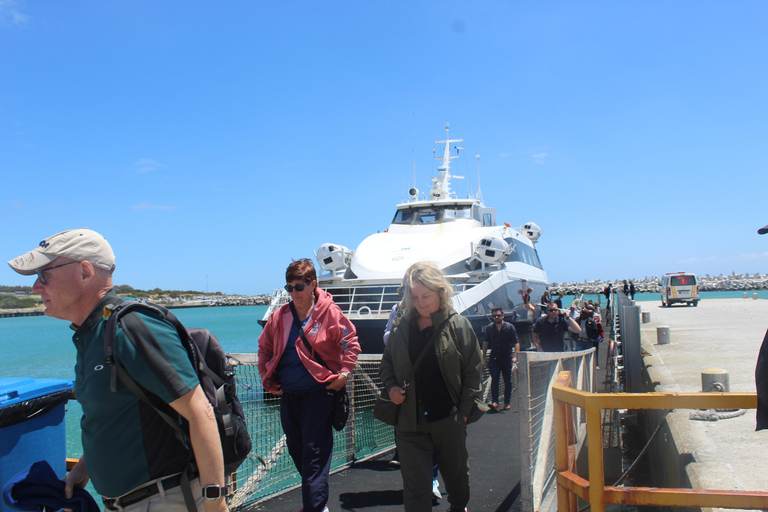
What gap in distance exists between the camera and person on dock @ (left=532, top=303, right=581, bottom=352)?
9148 millimetres

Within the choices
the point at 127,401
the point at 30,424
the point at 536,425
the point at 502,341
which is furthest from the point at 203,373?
the point at 502,341

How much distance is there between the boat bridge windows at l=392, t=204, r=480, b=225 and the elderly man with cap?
49.0 ft

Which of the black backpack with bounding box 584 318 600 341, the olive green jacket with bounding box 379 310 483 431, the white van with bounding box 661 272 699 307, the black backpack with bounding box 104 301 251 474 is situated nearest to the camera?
the black backpack with bounding box 104 301 251 474

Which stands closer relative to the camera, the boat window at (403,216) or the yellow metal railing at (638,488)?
the yellow metal railing at (638,488)

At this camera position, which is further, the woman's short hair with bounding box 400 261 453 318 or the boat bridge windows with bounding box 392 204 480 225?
the boat bridge windows with bounding box 392 204 480 225

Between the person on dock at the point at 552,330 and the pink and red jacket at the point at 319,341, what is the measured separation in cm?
587

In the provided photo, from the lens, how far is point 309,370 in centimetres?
382

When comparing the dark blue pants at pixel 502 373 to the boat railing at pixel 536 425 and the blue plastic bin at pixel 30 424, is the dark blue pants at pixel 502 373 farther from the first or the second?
the blue plastic bin at pixel 30 424

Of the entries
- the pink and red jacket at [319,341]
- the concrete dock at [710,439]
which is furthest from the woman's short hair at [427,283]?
the concrete dock at [710,439]

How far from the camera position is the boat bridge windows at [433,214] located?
55.9 ft

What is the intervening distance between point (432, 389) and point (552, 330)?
6.31 m

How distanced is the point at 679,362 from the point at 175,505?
370 inches

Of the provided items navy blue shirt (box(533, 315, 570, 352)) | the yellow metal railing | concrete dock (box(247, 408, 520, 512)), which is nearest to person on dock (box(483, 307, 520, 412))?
navy blue shirt (box(533, 315, 570, 352))

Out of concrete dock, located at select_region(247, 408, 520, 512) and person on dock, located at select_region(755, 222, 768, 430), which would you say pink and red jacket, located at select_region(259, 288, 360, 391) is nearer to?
concrete dock, located at select_region(247, 408, 520, 512)
